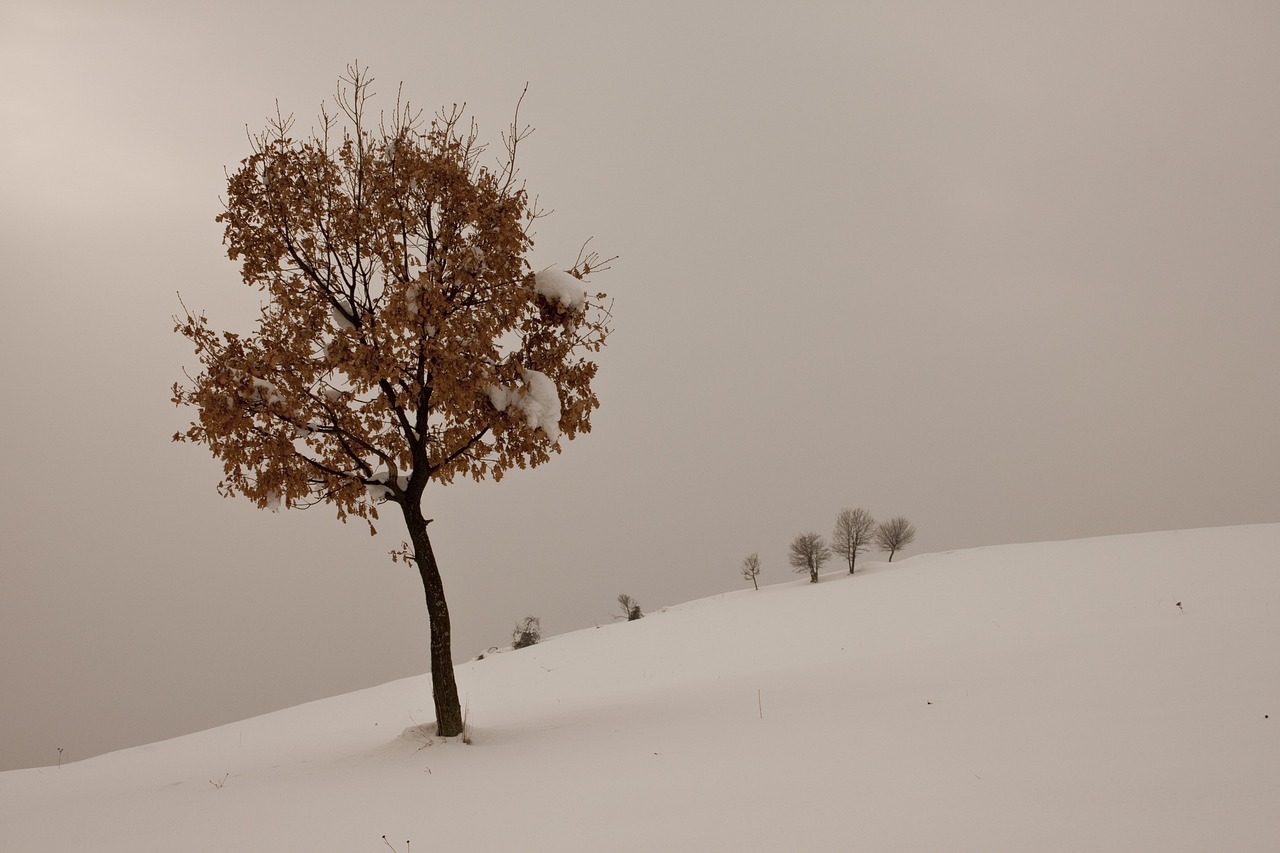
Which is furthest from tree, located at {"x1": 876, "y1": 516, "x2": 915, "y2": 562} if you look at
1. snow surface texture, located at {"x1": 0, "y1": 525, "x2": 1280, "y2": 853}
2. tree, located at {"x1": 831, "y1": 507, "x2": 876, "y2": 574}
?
snow surface texture, located at {"x1": 0, "y1": 525, "x2": 1280, "y2": 853}

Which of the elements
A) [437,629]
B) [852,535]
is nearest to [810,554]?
Answer: [852,535]

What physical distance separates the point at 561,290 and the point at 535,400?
1801mm

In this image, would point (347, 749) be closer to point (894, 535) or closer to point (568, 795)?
point (568, 795)

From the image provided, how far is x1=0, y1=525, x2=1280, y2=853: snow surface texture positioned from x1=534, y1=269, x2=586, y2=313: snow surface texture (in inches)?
241

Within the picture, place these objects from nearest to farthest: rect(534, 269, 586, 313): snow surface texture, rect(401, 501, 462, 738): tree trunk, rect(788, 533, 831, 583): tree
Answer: rect(401, 501, 462, 738): tree trunk → rect(534, 269, 586, 313): snow surface texture → rect(788, 533, 831, 583): tree

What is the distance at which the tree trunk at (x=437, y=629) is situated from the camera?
9898 millimetres

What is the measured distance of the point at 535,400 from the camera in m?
10.1

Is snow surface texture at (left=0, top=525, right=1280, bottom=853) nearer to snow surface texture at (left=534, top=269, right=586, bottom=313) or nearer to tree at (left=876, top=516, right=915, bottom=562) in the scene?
snow surface texture at (left=534, top=269, right=586, bottom=313)

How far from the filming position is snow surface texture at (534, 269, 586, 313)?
34.7 feet

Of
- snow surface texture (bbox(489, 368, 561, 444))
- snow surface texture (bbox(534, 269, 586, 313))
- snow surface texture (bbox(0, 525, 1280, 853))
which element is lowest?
snow surface texture (bbox(0, 525, 1280, 853))

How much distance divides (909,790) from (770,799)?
3.38 feet

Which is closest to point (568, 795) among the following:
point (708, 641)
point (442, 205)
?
point (442, 205)

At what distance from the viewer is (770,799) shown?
5.31m

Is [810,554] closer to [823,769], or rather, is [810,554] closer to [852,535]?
[852,535]
